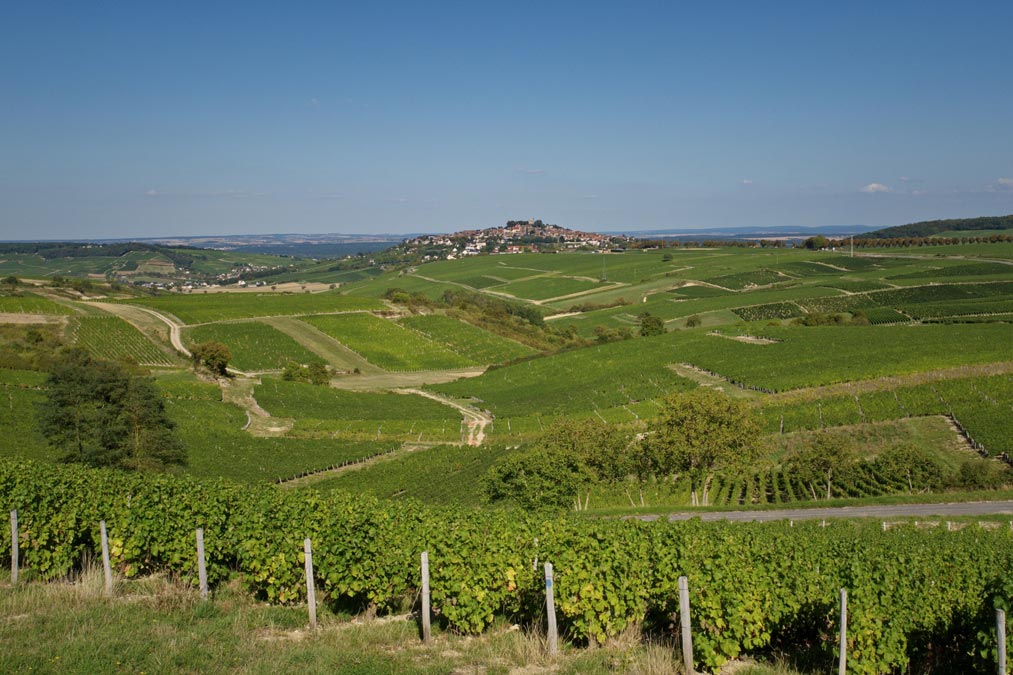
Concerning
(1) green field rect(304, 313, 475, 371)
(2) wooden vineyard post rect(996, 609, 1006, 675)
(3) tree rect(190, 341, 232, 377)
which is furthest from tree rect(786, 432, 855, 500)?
(3) tree rect(190, 341, 232, 377)

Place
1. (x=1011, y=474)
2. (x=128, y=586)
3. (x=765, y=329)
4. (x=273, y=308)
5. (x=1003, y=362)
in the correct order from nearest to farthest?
1. (x=128, y=586)
2. (x=1011, y=474)
3. (x=1003, y=362)
4. (x=765, y=329)
5. (x=273, y=308)

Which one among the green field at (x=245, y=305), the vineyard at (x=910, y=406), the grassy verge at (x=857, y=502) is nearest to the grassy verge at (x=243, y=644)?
the grassy verge at (x=857, y=502)

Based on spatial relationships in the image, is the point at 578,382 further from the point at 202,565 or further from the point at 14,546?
the point at 14,546

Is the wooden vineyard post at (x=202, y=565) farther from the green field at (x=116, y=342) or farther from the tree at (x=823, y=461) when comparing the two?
the green field at (x=116, y=342)

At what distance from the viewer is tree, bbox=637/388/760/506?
38.7 meters

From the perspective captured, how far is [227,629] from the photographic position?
11398 millimetres

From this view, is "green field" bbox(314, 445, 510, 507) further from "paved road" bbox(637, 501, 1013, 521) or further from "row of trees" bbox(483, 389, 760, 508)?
"paved road" bbox(637, 501, 1013, 521)

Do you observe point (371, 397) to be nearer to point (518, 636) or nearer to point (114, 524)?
point (114, 524)

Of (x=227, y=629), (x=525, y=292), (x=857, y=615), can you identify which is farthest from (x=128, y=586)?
(x=525, y=292)

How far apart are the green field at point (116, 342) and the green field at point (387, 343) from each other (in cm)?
2784

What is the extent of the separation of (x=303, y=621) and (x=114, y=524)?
562 centimetres

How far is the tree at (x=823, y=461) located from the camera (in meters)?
38.2

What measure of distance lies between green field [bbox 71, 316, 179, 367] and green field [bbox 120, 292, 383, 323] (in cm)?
1195

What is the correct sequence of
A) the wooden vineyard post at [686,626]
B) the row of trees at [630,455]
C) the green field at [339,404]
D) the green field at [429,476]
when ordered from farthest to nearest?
the green field at [339,404]
the green field at [429,476]
the row of trees at [630,455]
the wooden vineyard post at [686,626]
